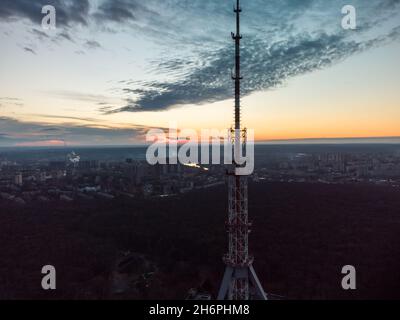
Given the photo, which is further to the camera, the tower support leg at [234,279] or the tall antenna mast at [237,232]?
the tower support leg at [234,279]

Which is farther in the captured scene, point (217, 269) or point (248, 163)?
point (217, 269)

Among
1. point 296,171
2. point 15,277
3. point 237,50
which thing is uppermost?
point 237,50

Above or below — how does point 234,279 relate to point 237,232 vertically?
below

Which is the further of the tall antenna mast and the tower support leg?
the tower support leg
